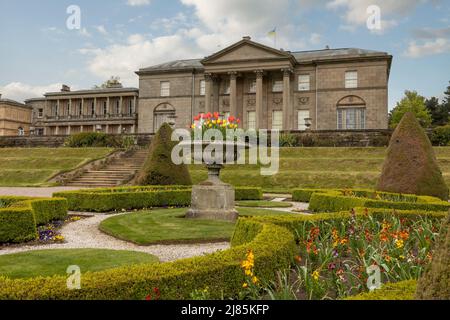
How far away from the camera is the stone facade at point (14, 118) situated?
68562mm

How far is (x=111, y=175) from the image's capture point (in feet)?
97.6

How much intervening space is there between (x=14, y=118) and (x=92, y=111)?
17280mm

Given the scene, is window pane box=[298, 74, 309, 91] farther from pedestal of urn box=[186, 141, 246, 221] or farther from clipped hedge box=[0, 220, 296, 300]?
clipped hedge box=[0, 220, 296, 300]

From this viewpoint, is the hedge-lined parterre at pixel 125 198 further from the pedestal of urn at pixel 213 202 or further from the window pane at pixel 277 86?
the window pane at pixel 277 86

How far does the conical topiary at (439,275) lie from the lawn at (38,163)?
29.1 m

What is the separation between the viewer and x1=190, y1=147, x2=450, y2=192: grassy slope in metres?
26.2

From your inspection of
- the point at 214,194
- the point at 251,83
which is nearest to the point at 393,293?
the point at 214,194

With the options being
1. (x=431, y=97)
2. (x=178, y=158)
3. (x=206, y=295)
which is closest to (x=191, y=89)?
(x=178, y=158)

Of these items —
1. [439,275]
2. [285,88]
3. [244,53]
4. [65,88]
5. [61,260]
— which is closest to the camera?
[439,275]

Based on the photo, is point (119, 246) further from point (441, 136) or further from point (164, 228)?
point (441, 136)

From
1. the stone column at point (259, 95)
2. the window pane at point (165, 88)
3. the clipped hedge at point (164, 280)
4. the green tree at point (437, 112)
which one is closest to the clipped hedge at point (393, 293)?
the clipped hedge at point (164, 280)

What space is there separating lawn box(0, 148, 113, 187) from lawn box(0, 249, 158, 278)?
21813mm
